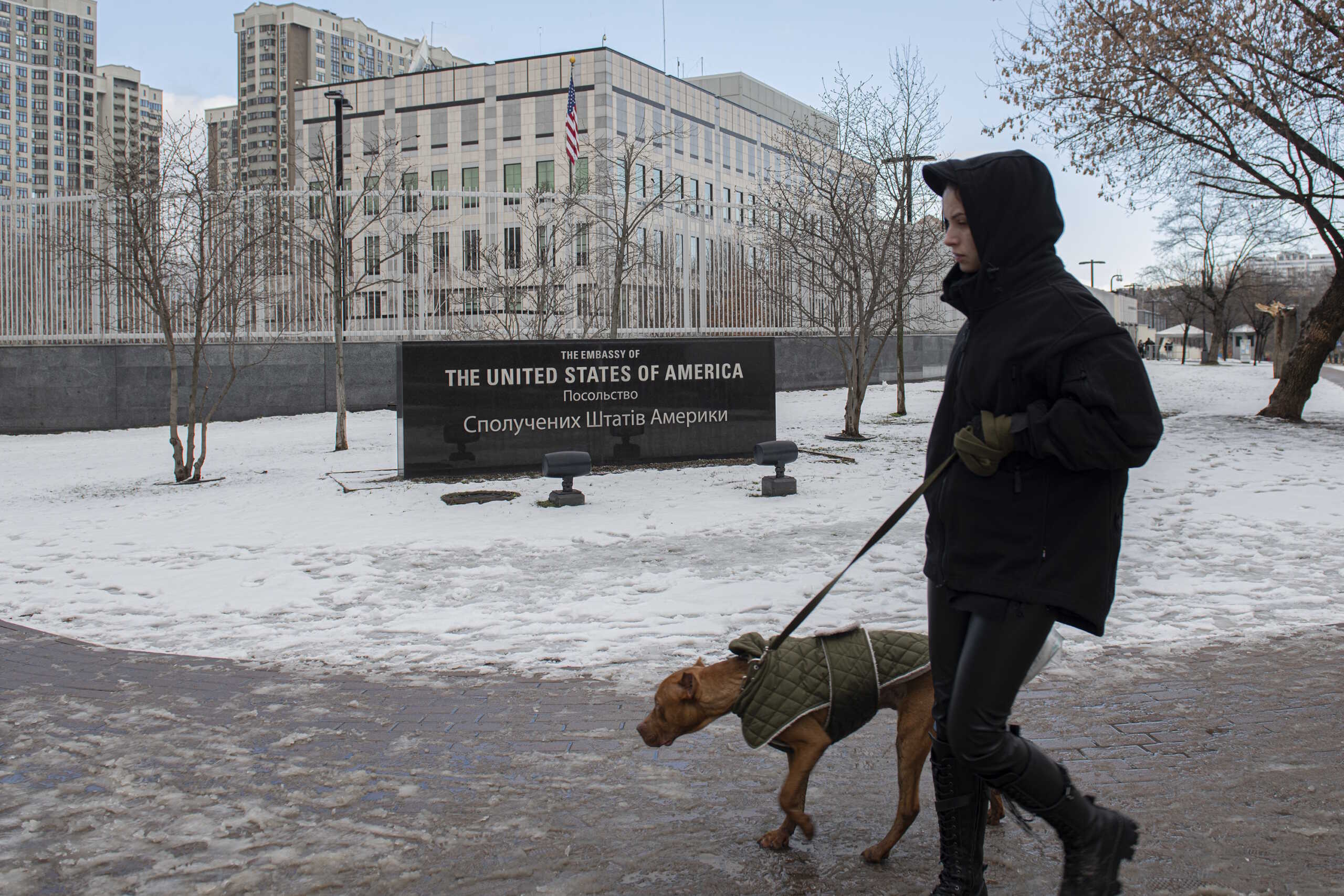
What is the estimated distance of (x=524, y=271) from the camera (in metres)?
21.8

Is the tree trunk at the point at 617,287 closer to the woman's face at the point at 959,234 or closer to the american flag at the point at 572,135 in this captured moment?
the american flag at the point at 572,135

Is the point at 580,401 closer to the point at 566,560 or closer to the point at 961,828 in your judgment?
the point at 566,560

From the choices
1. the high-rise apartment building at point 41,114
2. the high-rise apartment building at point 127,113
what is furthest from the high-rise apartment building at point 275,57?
the high-rise apartment building at point 41,114

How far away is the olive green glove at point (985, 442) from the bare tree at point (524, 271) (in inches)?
720

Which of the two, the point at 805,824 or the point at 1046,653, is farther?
the point at 805,824

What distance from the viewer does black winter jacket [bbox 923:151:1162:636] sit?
238 cm

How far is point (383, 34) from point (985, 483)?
19049 centimetres

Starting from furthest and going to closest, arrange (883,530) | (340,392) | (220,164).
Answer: (220,164)
(340,392)
(883,530)

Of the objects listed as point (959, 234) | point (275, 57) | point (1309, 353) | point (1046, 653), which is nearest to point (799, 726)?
point (1046, 653)

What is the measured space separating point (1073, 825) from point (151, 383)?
2134 centimetres

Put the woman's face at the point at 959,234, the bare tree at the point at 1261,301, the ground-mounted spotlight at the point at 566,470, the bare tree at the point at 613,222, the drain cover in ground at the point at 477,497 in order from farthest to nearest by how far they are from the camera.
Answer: the bare tree at the point at 1261,301
the bare tree at the point at 613,222
the drain cover in ground at the point at 477,497
the ground-mounted spotlight at the point at 566,470
the woman's face at the point at 959,234

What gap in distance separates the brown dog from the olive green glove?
34.2 inches

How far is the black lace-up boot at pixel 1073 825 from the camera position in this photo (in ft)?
8.48

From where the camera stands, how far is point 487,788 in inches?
151
